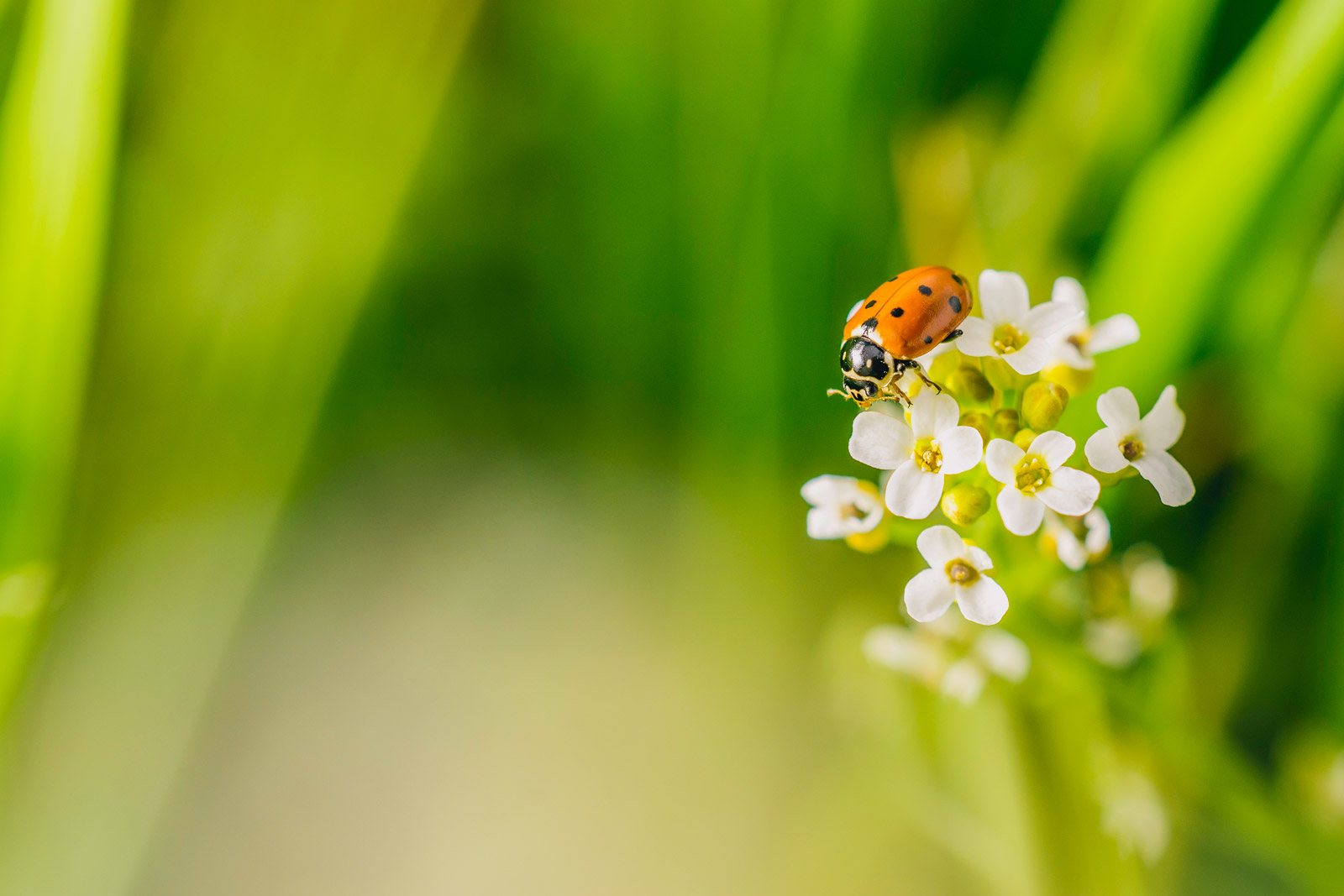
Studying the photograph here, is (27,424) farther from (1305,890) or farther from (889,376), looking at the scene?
(1305,890)

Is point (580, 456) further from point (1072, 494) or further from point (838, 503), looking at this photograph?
point (1072, 494)

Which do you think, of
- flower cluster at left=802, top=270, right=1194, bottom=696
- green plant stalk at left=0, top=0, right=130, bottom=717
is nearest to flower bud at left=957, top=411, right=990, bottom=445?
flower cluster at left=802, top=270, right=1194, bottom=696

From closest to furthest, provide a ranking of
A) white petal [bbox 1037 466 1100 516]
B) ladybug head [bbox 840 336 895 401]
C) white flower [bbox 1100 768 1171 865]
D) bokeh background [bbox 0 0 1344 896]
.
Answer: white petal [bbox 1037 466 1100 516], ladybug head [bbox 840 336 895 401], white flower [bbox 1100 768 1171 865], bokeh background [bbox 0 0 1344 896]

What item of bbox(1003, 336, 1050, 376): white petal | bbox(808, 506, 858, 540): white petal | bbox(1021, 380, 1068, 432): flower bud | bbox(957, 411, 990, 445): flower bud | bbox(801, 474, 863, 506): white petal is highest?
bbox(1003, 336, 1050, 376): white petal

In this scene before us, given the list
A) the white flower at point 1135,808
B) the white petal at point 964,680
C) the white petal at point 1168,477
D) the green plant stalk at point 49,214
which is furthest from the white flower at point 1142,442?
the green plant stalk at point 49,214

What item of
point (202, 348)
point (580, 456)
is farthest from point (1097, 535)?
point (202, 348)

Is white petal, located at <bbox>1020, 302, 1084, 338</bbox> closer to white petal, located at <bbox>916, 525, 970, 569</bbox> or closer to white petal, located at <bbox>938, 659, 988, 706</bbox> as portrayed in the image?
white petal, located at <bbox>916, 525, 970, 569</bbox>

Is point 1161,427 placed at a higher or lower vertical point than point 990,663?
higher
